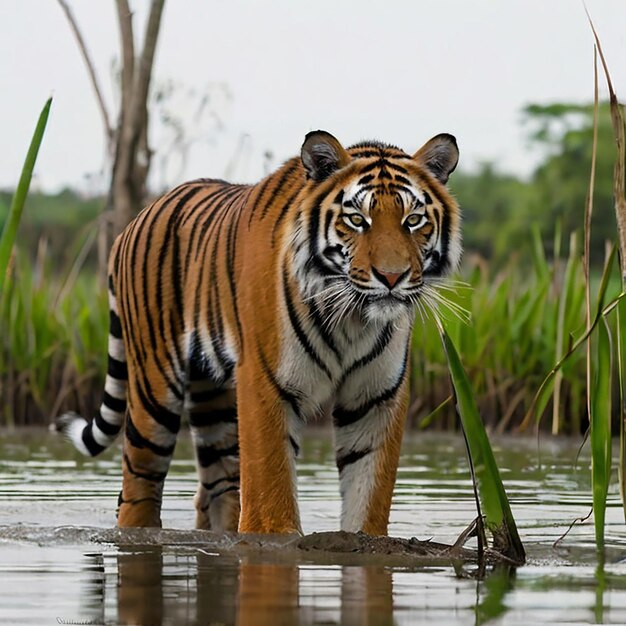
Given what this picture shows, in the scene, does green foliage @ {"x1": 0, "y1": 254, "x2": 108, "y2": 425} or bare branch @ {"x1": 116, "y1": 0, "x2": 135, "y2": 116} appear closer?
green foliage @ {"x1": 0, "y1": 254, "x2": 108, "y2": 425}

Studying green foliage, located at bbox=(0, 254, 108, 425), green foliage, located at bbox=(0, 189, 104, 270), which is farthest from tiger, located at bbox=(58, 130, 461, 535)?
green foliage, located at bbox=(0, 189, 104, 270)

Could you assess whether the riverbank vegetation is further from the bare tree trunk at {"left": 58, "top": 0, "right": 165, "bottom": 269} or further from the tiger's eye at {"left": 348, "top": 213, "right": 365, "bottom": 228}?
the tiger's eye at {"left": 348, "top": 213, "right": 365, "bottom": 228}

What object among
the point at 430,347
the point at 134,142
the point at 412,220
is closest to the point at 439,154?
the point at 412,220

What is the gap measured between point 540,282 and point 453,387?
243 inches

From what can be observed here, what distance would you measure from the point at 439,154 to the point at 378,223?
0.50 metres

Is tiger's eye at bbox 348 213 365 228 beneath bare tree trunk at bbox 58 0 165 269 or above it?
beneath

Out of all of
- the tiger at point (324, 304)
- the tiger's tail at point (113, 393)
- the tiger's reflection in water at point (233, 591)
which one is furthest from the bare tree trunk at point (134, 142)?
the tiger's reflection in water at point (233, 591)

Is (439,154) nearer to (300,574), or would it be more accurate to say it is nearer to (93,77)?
(300,574)

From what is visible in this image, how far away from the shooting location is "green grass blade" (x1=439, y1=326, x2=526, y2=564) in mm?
4078

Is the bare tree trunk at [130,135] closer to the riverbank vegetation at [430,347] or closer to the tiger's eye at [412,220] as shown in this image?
the riverbank vegetation at [430,347]

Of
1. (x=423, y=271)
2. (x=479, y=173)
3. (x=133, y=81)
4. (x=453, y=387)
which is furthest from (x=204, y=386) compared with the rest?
(x=479, y=173)

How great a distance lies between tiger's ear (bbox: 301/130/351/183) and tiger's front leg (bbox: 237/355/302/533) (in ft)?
2.07

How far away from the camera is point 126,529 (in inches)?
202

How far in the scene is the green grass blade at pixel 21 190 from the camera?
14.8ft
